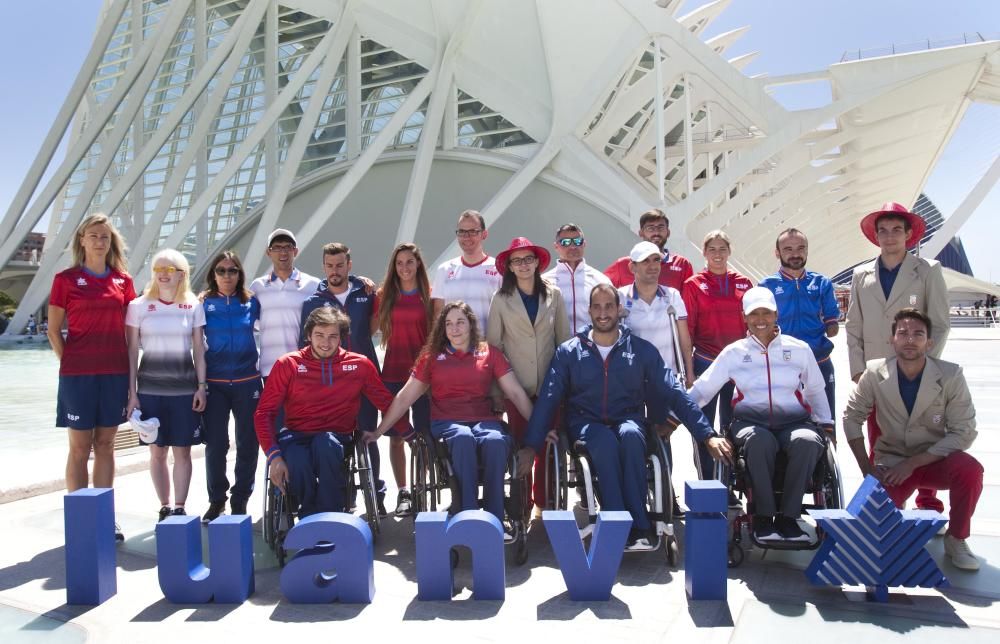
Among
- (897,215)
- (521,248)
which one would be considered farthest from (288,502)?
(897,215)

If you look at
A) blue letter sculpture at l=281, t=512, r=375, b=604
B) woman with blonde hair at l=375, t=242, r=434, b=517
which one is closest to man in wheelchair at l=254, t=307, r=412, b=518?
woman with blonde hair at l=375, t=242, r=434, b=517

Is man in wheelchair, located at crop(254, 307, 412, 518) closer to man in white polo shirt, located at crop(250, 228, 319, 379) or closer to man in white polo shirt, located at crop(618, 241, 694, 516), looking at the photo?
man in white polo shirt, located at crop(250, 228, 319, 379)

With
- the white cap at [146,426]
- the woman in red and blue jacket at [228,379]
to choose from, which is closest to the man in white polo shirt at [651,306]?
the woman in red and blue jacket at [228,379]

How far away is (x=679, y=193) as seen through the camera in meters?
25.1

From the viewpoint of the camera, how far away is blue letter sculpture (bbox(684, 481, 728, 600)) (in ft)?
10.1

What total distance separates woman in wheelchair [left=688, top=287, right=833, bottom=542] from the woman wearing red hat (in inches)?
35.5

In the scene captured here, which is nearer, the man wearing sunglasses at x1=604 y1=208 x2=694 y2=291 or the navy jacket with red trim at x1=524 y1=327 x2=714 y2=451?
the navy jacket with red trim at x1=524 y1=327 x2=714 y2=451

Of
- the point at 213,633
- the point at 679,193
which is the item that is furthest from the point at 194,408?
the point at 679,193

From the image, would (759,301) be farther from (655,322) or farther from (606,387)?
(606,387)

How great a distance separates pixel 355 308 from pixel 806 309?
287 centimetres

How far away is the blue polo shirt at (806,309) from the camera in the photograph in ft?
14.6

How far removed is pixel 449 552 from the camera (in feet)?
10.2

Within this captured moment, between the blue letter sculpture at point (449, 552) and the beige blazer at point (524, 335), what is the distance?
1.31 metres

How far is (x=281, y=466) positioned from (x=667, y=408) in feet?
6.84
